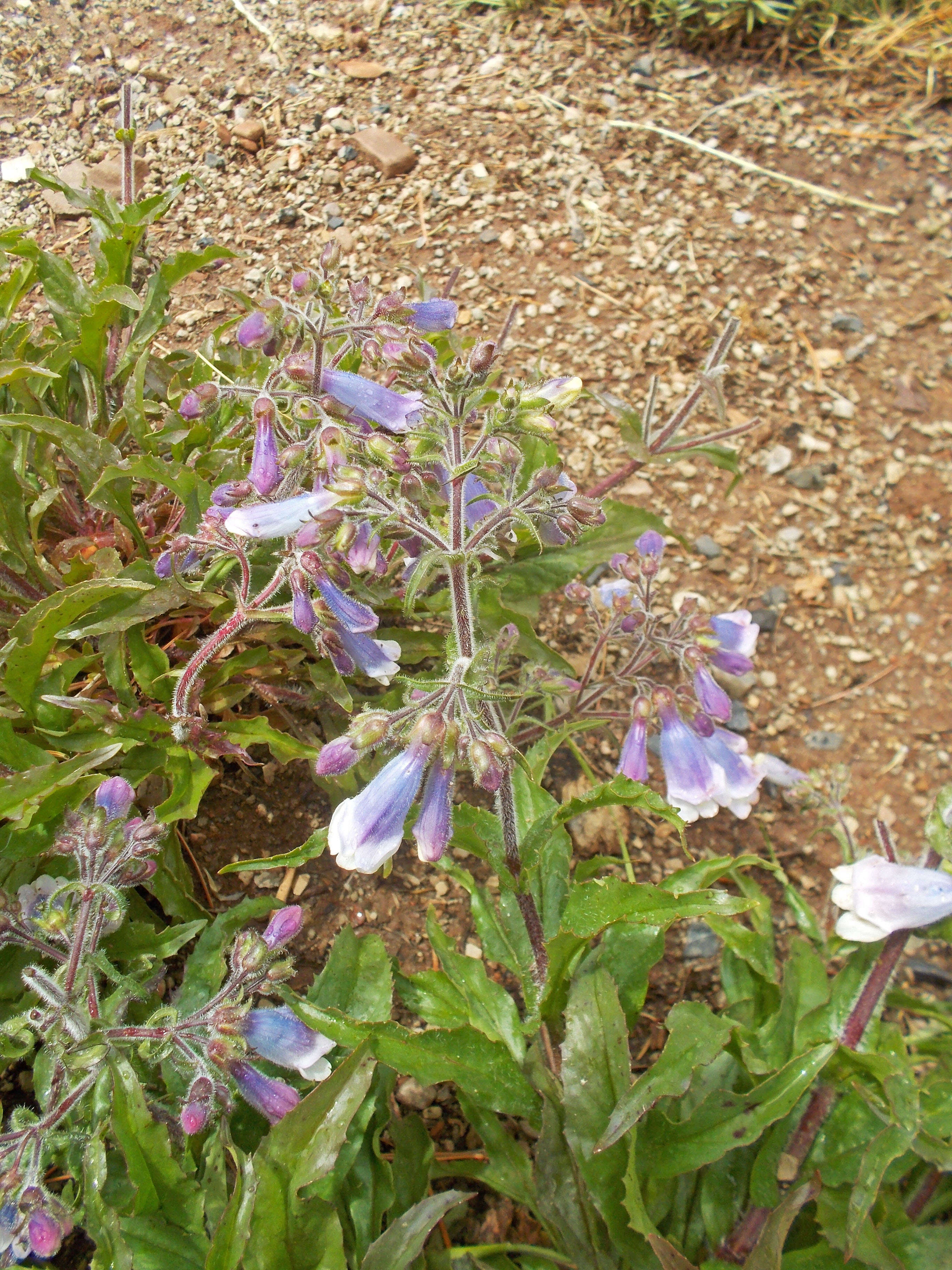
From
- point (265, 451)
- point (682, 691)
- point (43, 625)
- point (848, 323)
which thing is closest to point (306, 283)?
point (265, 451)

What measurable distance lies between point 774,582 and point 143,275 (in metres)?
3.29

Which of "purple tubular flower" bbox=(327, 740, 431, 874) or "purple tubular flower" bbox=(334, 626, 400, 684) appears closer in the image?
"purple tubular flower" bbox=(327, 740, 431, 874)

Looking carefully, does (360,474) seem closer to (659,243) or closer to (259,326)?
(259,326)

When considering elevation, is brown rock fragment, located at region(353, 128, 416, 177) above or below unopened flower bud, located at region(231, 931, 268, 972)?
above

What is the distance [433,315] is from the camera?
8.35 ft

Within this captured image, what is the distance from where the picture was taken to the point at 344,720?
300 cm

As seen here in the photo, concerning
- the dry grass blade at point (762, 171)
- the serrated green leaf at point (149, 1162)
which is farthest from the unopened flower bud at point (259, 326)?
the dry grass blade at point (762, 171)

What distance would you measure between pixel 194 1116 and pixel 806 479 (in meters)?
3.74

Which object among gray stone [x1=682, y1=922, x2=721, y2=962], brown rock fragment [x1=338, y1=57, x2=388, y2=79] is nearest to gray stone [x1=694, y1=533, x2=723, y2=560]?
gray stone [x1=682, y1=922, x2=721, y2=962]

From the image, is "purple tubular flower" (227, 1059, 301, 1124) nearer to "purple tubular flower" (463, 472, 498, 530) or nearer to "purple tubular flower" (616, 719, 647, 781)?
"purple tubular flower" (616, 719, 647, 781)

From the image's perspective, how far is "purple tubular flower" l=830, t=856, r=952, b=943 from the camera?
7.16ft

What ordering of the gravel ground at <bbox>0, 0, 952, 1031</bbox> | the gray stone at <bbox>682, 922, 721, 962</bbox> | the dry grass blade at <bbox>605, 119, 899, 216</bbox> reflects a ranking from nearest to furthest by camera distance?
the gray stone at <bbox>682, 922, 721, 962</bbox>
the gravel ground at <bbox>0, 0, 952, 1031</bbox>
the dry grass blade at <bbox>605, 119, 899, 216</bbox>

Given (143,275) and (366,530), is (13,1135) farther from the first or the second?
(143,275)

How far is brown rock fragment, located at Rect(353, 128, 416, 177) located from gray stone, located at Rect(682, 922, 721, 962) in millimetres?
4065
